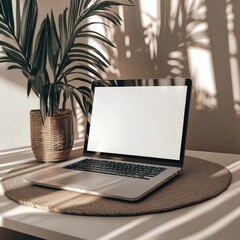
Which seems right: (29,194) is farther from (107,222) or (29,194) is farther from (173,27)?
(173,27)

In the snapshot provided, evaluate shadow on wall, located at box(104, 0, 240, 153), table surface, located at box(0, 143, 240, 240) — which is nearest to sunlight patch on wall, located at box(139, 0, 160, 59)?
shadow on wall, located at box(104, 0, 240, 153)

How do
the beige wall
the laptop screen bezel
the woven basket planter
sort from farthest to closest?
the beige wall, the woven basket planter, the laptop screen bezel

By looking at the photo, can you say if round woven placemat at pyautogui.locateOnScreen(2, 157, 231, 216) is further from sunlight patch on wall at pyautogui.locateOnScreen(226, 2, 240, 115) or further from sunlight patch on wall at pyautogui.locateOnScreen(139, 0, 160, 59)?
sunlight patch on wall at pyautogui.locateOnScreen(139, 0, 160, 59)

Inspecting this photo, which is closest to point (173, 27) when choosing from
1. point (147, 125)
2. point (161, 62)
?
point (161, 62)

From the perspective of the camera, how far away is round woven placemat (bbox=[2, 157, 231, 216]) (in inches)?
29.8

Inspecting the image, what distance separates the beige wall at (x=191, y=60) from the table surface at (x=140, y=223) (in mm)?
502

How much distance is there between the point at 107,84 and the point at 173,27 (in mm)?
359

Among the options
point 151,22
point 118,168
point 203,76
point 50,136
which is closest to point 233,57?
point 203,76

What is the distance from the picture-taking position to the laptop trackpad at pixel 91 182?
86cm

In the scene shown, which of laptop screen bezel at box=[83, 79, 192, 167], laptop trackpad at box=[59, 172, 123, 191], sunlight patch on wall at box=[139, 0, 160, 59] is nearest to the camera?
laptop trackpad at box=[59, 172, 123, 191]

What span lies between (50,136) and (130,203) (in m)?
0.45

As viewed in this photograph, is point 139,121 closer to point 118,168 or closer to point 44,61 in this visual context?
point 118,168

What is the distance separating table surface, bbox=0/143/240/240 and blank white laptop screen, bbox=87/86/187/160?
27 centimetres

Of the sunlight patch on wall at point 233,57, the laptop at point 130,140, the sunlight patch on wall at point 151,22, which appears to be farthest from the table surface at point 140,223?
the sunlight patch on wall at point 151,22
